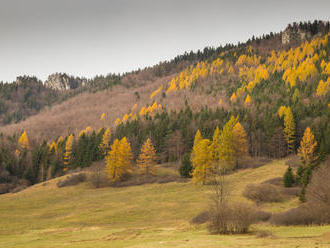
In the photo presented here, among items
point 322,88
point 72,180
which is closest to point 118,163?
point 72,180

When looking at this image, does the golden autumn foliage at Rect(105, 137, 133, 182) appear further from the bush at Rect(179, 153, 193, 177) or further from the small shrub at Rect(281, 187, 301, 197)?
the small shrub at Rect(281, 187, 301, 197)

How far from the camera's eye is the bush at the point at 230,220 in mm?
29375

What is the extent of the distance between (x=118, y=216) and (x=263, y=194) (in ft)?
78.8

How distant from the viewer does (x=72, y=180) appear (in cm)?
8675

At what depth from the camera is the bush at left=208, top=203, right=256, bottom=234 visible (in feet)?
96.4

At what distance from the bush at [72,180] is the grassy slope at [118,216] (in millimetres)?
2179

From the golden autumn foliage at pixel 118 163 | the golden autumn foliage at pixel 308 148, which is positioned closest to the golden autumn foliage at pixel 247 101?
the golden autumn foliage at pixel 308 148

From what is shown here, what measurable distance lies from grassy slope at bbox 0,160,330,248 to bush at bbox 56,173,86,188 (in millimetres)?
2179

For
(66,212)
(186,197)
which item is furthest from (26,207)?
(186,197)

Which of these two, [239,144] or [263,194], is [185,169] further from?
[263,194]

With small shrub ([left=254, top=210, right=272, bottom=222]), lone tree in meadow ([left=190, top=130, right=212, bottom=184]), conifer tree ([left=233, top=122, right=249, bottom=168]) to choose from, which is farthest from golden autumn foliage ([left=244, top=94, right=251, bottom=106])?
small shrub ([left=254, top=210, right=272, bottom=222])

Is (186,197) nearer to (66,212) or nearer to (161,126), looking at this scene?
(66,212)

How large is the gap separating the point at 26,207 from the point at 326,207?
56236mm

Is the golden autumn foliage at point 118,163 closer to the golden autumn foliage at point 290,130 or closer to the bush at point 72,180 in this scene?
the bush at point 72,180
